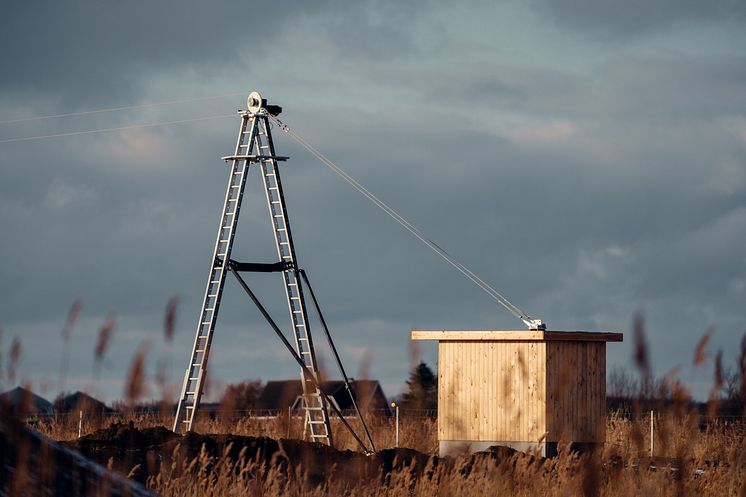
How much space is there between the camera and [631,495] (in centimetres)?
723

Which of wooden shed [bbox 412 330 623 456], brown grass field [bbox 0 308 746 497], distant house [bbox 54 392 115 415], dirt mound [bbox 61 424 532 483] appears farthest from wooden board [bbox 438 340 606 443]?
distant house [bbox 54 392 115 415]

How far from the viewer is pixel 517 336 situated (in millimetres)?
19344

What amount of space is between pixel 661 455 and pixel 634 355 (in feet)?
4.31

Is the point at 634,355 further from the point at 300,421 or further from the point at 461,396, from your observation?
the point at 461,396

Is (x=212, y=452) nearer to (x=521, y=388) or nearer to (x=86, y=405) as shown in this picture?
(x=521, y=388)

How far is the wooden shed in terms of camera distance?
756 inches

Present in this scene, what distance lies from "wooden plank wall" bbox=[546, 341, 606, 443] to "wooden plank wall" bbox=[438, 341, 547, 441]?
0.22 m

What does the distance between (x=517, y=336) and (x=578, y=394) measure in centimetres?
169

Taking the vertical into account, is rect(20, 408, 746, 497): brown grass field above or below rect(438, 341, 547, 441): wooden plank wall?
below

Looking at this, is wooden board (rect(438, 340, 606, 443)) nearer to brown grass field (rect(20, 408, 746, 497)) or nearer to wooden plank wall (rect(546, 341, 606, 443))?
wooden plank wall (rect(546, 341, 606, 443))

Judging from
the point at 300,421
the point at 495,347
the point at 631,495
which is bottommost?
the point at 631,495

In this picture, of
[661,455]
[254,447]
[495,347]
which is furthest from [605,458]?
[495,347]

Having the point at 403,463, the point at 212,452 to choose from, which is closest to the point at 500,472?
the point at 403,463

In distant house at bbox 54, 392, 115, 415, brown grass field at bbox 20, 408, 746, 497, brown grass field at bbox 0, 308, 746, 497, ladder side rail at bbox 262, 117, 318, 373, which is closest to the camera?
brown grass field at bbox 0, 308, 746, 497
